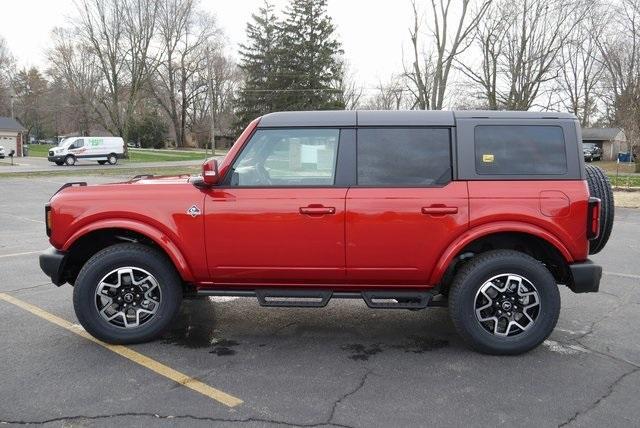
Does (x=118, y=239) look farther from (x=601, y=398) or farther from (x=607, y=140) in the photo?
(x=607, y=140)

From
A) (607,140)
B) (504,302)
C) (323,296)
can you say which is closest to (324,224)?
(323,296)

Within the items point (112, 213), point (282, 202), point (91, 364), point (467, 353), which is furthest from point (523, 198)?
point (91, 364)

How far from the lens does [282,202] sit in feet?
13.4

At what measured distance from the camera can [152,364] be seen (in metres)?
3.93

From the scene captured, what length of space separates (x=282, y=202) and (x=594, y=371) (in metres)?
2.57

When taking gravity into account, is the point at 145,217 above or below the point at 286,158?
below

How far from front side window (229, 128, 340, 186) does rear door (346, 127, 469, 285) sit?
0.83ft

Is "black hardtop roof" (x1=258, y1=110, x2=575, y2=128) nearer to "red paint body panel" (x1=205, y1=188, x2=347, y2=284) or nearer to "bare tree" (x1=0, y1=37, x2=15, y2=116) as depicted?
"red paint body panel" (x1=205, y1=188, x2=347, y2=284)

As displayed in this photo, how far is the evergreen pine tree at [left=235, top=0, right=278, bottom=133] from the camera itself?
58.5 m

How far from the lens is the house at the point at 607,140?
64312 mm

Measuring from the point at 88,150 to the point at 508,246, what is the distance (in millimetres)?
40559

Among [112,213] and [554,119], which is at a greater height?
[554,119]

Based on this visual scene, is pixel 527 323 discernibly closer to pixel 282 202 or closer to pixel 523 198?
pixel 523 198

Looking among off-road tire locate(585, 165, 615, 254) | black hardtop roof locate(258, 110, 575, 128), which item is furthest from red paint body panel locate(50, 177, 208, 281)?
off-road tire locate(585, 165, 615, 254)
